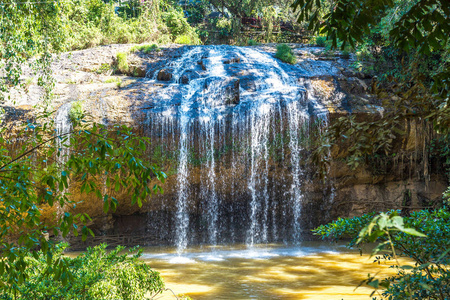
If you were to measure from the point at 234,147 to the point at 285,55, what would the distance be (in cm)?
439

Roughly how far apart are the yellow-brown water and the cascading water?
1.59 meters

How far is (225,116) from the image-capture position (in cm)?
1133

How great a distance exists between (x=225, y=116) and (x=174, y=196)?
2894 millimetres

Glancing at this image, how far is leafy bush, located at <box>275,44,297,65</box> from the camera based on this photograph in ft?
45.6

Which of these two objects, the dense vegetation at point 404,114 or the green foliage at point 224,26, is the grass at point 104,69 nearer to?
the green foliage at point 224,26

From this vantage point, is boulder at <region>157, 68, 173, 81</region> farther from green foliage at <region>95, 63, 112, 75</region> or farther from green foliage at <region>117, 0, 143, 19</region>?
green foliage at <region>117, 0, 143, 19</region>

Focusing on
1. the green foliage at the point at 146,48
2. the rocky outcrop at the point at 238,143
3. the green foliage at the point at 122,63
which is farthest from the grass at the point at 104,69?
the green foliage at the point at 146,48

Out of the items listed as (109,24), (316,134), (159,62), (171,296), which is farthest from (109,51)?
(171,296)

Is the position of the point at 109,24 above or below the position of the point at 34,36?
above

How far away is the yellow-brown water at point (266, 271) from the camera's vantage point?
626cm

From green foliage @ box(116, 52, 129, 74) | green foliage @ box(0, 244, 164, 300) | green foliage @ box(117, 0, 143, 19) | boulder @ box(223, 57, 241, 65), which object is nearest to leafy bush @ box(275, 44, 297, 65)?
boulder @ box(223, 57, 241, 65)

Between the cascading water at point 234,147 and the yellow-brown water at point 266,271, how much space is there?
1586 millimetres

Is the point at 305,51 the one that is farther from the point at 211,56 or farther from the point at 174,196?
the point at 174,196

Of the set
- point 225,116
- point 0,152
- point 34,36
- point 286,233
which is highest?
point 34,36
